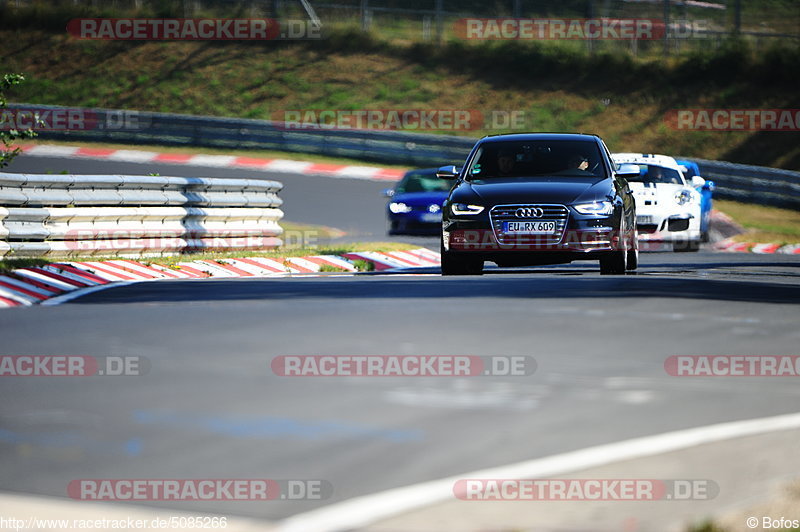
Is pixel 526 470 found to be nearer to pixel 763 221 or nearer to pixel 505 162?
pixel 505 162

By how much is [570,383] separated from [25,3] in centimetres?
4823

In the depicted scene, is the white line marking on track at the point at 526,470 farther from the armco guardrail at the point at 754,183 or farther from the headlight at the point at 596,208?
the armco guardrail at the point at 754,183

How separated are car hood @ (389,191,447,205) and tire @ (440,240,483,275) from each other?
8512mm

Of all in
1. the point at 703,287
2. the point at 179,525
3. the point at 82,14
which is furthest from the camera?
the point at 82,14

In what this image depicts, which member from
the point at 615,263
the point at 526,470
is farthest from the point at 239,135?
the point at 526,470

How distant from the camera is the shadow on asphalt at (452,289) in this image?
11.6 metres

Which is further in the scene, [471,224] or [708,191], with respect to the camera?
[708,191]

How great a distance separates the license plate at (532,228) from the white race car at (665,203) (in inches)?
309

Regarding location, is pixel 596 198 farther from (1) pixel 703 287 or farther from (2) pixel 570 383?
(2) pixel 570 383

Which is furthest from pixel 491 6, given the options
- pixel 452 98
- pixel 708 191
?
pixel 708 191

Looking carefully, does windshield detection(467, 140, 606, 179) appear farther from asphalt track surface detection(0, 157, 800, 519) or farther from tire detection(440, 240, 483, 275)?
asphalt track surface detection(0, 157, 800, 519)

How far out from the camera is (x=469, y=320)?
31.5ft

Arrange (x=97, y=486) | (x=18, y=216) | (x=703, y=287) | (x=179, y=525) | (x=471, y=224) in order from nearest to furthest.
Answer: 1. (x=179, y=525)
2. (x=97, y=486)
3. (x=703, y=287)
4. (x=471, y=224)
5. (x=18, y=216)

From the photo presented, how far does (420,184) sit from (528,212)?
10.5 metres
